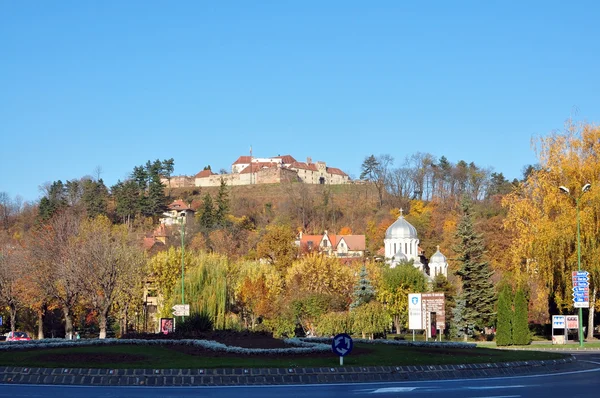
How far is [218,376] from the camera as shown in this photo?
20828 mm

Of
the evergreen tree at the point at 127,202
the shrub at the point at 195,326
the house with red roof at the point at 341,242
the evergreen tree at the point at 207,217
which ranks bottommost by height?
the shrub at the point at 195,326

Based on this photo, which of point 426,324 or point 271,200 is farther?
point 271,200

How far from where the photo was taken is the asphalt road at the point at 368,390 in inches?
712

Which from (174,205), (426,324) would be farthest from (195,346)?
(174,205)

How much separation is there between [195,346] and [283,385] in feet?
24.9

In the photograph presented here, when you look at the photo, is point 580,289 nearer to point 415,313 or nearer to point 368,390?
point 415,313

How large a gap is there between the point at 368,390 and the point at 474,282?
1967 inches

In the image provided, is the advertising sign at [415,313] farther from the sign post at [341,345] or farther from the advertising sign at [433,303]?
the sign post at [341,345]

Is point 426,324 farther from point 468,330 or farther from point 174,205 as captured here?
point 174,205

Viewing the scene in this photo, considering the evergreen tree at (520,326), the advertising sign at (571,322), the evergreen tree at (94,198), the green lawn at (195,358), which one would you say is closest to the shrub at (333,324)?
the evergreen tree at (520,326)

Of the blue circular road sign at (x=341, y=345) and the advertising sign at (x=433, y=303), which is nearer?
the blue circular road sign at (x=341, y=345)

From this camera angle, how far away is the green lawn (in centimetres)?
2236

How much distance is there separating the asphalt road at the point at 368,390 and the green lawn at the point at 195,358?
201cm

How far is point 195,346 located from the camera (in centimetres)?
2736
